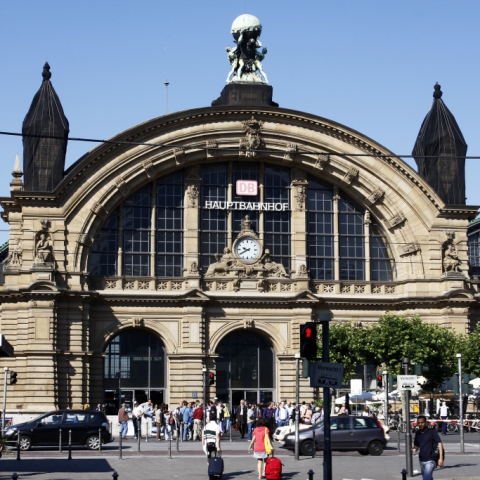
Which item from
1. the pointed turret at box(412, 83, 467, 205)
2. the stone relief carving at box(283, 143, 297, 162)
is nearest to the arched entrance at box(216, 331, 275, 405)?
the stone relief carving at box(283, 143, 297, 162)

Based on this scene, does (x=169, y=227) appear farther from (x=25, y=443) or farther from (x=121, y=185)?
(x=25, y=443)

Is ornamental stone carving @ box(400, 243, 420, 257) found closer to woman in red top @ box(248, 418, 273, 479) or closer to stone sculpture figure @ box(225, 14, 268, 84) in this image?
stone sculpture figure @ box(225, 14, 268, 84)

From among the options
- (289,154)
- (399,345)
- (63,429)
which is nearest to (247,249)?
(289,154)

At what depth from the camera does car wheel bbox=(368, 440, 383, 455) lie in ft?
124

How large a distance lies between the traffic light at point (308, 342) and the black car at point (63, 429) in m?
17.0

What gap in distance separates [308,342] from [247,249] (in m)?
34.9

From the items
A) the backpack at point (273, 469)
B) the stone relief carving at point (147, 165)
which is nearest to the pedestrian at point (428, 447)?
the backpack at point (273, 469)

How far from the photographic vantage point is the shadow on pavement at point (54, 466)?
100ft

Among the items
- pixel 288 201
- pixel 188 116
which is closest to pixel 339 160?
pixel 288 201

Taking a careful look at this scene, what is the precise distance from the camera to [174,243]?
5975cm

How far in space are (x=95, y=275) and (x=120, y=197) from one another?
4.39 metres

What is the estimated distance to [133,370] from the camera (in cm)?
5841

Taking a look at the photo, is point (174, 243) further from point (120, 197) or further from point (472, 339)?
point (472, 339)

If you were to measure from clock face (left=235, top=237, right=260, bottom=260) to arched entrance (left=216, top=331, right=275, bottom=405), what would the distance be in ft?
13.7
